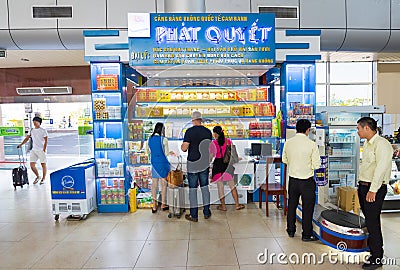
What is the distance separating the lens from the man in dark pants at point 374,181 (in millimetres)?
3074

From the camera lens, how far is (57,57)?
26.9 ft

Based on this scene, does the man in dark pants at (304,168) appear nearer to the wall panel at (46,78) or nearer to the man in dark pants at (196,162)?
the man in dark pants at (196,162)

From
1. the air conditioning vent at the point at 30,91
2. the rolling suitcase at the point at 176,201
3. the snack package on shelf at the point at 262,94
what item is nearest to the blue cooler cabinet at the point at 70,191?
the rolling suitcase at the point at 176,201

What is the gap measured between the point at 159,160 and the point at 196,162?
2.10 feet

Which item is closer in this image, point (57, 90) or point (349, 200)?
point (349, 200)

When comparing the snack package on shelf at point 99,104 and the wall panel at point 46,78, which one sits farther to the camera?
the wall panel at point 46,78

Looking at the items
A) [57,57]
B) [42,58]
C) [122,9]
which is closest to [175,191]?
[122,9]

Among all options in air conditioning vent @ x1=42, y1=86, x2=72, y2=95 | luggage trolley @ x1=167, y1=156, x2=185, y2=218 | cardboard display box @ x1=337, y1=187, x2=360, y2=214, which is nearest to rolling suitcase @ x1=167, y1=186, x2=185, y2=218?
luggage trolley @ x1=167, y1=156, x2=185, y2=218

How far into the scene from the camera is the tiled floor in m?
3.46

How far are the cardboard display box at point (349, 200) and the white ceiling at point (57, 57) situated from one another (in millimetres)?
3760

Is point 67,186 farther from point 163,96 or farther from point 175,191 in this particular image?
point 163,96

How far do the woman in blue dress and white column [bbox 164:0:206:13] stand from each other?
6.18ft

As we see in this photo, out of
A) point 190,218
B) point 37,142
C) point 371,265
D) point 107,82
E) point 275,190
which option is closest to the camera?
point 371,265

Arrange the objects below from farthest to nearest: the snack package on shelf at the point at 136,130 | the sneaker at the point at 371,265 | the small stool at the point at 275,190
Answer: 1. the snack package on shelf at the point at 136,130
2. the small stool at the point at 275,190
3. the sneaker at the point at 371,265
